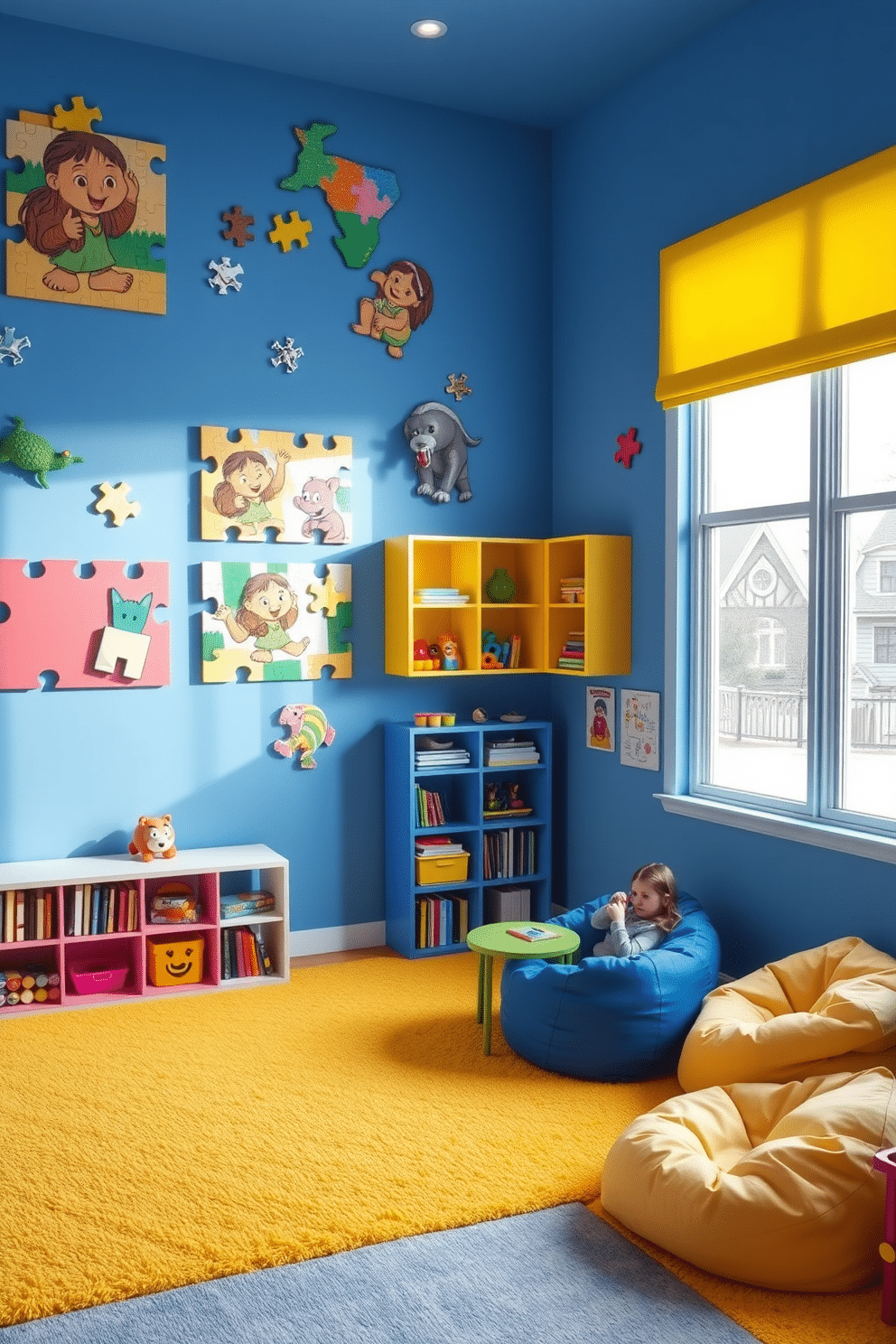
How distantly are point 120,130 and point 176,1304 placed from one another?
388cm

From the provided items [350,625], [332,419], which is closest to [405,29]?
[332,419]

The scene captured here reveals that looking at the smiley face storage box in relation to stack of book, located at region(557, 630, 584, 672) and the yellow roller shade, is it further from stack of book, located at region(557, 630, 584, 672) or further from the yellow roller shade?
the yellow roller shade

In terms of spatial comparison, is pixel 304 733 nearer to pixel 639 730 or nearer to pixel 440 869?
pixel 440 869

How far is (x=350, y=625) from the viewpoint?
4.76 metres

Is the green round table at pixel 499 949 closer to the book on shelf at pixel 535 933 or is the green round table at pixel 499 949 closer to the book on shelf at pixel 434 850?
the book on shelf at pixel 535 933

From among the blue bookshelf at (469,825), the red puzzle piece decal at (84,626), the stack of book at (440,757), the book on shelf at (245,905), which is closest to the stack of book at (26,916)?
the book on shelf at (245,905)

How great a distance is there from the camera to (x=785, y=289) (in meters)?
3.68

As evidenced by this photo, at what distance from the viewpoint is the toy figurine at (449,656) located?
478cm

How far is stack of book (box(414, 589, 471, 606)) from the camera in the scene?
15.3ft

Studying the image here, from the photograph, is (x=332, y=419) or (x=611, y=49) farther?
(x=332, y=419)

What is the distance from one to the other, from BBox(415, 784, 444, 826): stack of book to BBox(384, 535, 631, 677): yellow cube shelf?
495mm

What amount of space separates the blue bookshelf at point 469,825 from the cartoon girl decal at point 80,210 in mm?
2118

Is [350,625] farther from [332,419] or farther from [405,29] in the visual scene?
[405,29]

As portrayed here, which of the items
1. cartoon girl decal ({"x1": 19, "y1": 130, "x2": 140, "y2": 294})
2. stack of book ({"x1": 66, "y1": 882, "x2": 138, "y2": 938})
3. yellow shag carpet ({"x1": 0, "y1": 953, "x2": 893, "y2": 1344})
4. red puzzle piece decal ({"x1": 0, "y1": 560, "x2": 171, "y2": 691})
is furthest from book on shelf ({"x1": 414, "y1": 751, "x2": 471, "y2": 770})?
cartoon girl decal ({"x1": 19, "y1": 130, "x2": 140, "y2": 294})
